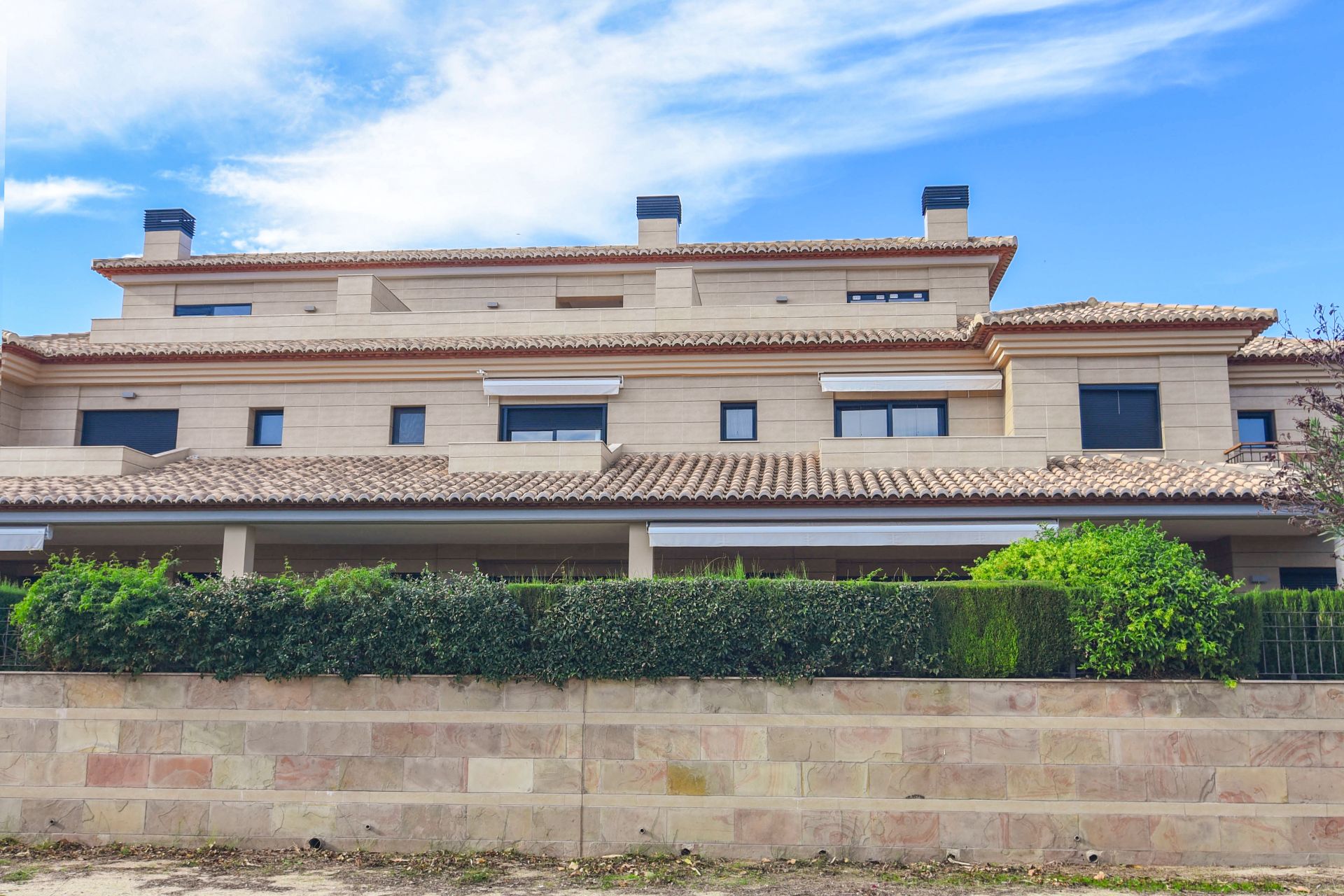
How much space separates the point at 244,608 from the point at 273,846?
2.71 m

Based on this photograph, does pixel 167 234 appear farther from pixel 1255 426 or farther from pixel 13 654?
pixel 1255 426

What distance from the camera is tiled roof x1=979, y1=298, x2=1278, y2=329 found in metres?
21.4

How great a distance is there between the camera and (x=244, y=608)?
12.8 meters

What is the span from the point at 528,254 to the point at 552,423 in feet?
20.4

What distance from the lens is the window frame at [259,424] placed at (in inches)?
966

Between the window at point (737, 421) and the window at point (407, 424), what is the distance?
6.65 meters

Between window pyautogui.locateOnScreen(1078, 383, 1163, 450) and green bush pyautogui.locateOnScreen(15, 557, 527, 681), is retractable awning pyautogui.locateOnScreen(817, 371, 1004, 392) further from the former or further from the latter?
green bush pyautogui.locateOnScreen(15, 557, 527, 681)

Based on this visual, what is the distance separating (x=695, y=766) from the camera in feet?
40.2

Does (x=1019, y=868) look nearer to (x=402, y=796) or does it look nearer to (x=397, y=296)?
(x=402, y=796)

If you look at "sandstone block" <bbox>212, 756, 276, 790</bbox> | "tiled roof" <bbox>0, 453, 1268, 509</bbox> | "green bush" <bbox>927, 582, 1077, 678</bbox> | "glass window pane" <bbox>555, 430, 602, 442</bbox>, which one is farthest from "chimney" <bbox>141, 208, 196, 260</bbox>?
"green bush" <bbox>927, 582, 1077, 678</bbox>

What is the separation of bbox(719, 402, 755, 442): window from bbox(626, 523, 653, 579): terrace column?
5198 millimetres

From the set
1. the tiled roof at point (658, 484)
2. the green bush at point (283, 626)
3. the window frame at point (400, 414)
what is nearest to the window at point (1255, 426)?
the tiled roof at point (658, 484)

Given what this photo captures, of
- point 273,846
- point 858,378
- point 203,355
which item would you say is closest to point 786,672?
point 273,846

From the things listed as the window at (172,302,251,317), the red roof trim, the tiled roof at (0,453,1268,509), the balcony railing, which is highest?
the red roof trim
